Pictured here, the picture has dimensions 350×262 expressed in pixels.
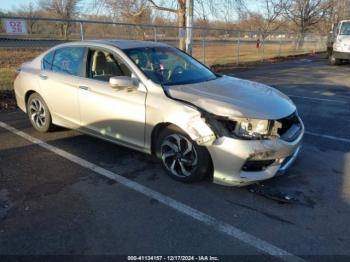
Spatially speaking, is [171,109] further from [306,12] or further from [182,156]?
[306,12]

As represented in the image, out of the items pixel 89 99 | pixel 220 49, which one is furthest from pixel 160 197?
pixel 220 49

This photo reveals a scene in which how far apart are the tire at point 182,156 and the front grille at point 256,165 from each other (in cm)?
40

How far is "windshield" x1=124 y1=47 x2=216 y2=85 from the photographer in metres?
4.54

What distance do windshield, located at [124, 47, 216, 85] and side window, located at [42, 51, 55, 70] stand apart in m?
1.61

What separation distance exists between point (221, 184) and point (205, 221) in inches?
24.3

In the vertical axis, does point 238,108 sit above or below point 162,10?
below

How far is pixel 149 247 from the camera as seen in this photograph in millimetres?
2955

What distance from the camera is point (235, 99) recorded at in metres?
3.99

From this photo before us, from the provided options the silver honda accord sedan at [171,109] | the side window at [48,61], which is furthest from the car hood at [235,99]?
the side window at [48,61]

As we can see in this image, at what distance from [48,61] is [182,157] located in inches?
119

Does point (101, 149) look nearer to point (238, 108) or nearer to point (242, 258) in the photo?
Answer: point (238, 108)

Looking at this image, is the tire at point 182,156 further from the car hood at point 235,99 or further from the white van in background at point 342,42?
the white van in background at point 342,42

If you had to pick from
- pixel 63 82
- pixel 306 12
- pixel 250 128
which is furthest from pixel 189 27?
pixel 306 12

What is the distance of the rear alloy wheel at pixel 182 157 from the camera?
3863mm
